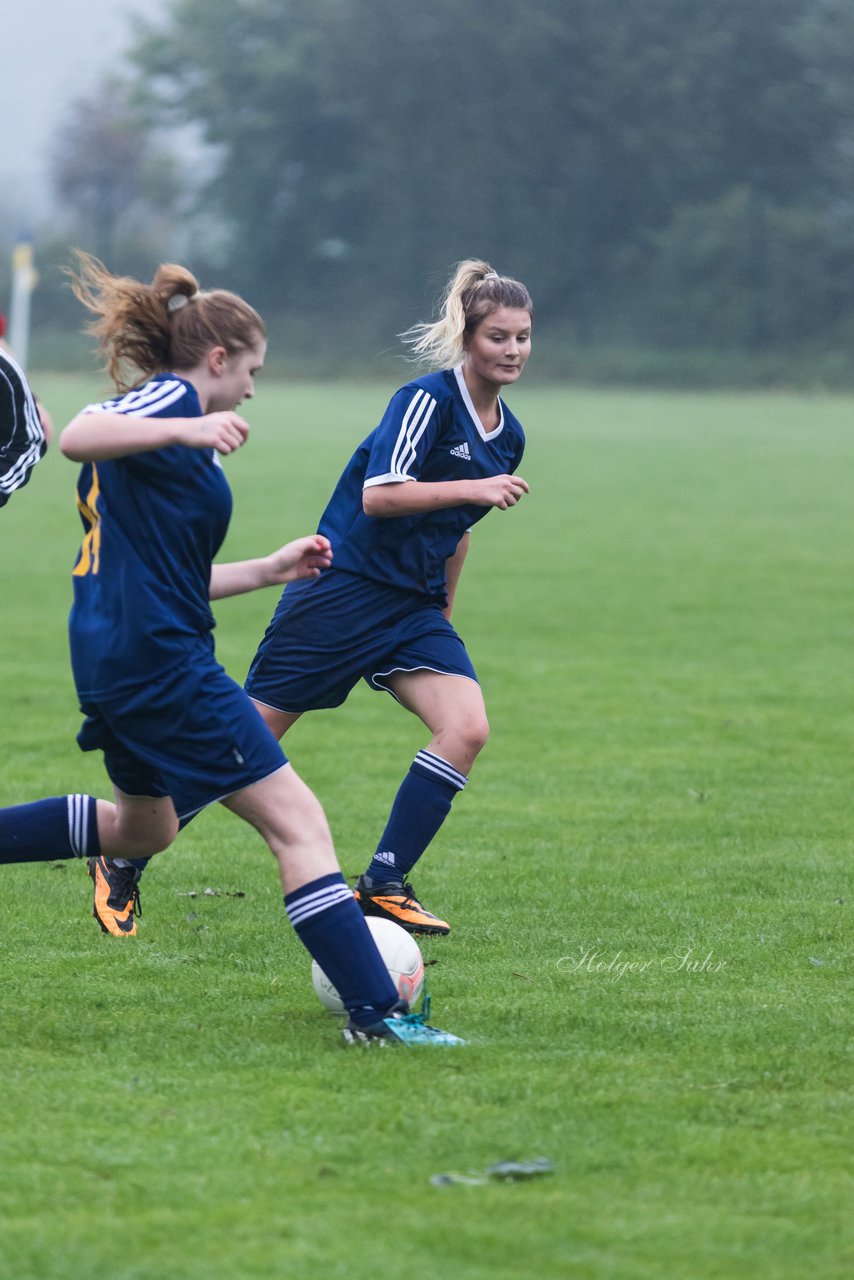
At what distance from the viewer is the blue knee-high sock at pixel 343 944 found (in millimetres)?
4180

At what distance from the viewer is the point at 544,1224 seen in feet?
10.4

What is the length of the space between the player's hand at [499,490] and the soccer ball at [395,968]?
125 cm

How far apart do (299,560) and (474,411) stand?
145cm

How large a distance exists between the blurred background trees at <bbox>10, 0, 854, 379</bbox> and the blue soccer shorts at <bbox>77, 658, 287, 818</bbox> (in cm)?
6017

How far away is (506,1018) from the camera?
14.9ft

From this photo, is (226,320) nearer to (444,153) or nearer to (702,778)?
(702,778)

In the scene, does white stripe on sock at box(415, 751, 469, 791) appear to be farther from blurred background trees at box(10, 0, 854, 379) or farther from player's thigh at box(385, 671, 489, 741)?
blurred background trees at box(10, 0, 854, 379)

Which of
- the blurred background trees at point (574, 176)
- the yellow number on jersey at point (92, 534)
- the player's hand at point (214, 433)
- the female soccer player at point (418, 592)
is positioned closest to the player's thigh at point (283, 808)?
the yellow number on jersey at point (92, 534)

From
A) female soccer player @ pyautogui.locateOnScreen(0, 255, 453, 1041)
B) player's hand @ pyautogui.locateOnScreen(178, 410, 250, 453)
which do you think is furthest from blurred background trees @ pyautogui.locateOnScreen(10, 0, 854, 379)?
player's hand @ pyautogui.locateOnScreen(178, 410, 250, 453)

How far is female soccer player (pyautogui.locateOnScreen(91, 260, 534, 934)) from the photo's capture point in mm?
5500

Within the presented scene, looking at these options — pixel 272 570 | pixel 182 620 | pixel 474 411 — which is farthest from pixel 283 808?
pixel 474 411

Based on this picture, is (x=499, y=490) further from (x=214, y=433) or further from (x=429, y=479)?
(x=214, y=433)

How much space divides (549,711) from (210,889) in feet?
13.2

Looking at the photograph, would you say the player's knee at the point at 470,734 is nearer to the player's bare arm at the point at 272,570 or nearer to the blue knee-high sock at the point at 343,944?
the player's bare arm at the point at 272,570
